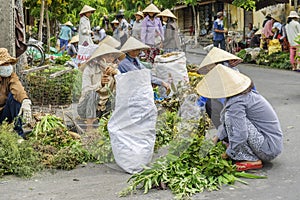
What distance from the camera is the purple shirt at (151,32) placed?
12.6 metres

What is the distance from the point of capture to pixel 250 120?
5762 millimetres

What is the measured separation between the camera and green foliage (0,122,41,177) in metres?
6.13

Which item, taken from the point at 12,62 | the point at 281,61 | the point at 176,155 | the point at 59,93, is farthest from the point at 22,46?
the point at 281,61

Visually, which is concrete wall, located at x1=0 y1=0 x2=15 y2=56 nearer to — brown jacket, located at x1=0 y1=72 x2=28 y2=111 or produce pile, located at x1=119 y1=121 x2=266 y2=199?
brown jacket, located at x1=0 y1=72 x2=28 y2=111

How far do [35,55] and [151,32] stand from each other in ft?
9.71

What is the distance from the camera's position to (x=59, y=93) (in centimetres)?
958

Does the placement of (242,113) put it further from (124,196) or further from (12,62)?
(12,62)

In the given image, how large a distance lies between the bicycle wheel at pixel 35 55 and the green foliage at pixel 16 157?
251 inches

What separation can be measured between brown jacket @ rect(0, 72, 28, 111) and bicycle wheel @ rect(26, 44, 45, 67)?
5.28m

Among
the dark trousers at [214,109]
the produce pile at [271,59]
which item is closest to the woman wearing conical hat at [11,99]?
the dark trousers at [214,109]

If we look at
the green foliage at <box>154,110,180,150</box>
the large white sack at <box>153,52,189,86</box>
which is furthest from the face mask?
the large white sack at <box>153,52,189,86</box>

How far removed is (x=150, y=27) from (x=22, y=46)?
15.1ft

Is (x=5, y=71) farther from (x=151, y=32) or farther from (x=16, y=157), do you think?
(x=151, y=32)

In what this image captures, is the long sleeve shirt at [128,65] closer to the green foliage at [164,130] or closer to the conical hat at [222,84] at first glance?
the green foliage at [164,130]
